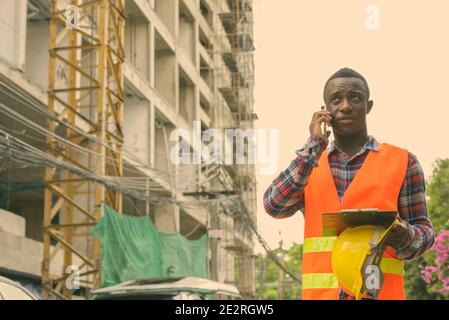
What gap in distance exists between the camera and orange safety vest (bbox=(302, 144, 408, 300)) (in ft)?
8.50

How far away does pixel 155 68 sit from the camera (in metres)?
26.9

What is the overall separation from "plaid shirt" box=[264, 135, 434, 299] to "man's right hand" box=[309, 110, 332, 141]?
0.02 metres


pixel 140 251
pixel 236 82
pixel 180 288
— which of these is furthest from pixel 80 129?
pixel 236 82

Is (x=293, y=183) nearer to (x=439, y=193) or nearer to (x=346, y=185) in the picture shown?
(x=346, y=185)

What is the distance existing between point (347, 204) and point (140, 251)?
1596cm

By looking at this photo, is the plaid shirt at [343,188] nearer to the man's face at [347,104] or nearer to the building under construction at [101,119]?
the man's face at [347,104]

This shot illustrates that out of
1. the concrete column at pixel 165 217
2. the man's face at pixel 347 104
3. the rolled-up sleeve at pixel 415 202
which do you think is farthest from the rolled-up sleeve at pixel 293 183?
the concrete column at pixel 165 217

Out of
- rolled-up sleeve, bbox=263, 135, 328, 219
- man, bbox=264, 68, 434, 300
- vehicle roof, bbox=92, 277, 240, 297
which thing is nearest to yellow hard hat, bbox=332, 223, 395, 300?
man, bbox=264, 68, 434, 300

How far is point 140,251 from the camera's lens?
60.1 feet

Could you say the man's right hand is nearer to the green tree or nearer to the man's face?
the man's face

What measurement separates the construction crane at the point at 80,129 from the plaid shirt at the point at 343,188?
575 inches

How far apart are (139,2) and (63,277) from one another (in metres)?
8.70

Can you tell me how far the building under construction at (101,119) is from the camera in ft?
53.0
